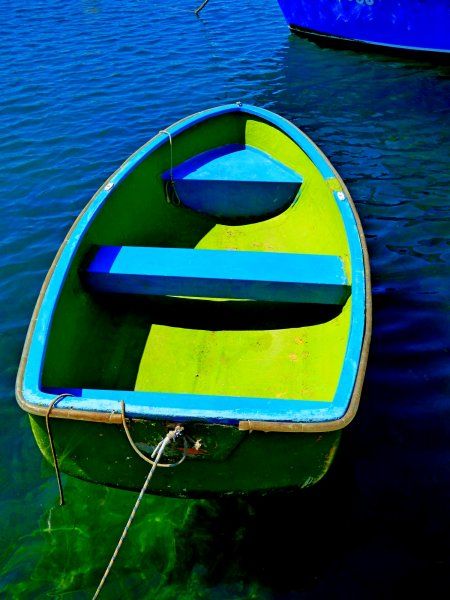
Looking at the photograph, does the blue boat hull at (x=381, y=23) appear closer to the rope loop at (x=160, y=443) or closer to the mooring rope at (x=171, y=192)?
the mooring rope at (x=171, y=192)

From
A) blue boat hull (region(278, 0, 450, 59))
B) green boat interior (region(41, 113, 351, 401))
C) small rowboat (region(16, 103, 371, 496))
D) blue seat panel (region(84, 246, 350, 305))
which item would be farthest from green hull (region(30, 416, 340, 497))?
blue boat hull (region(278, 0, 450, 59))

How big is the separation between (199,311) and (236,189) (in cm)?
199

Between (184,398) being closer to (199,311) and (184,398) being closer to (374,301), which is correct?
(199,311)

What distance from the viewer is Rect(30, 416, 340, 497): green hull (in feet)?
10.2

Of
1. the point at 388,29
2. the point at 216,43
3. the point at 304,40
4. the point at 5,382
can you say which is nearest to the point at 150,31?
the point at 216,43

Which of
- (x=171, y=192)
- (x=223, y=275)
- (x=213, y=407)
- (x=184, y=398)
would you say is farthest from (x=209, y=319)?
(x=171, y=192)

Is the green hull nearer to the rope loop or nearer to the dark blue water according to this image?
the rope loop

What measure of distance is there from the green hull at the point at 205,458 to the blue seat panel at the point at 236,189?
3.94 meters

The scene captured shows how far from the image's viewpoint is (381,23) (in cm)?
1271

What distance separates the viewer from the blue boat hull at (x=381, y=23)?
39.0 feet

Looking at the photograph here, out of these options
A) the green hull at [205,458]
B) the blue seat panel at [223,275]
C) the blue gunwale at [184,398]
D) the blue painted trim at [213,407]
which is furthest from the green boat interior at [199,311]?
the blue painted trim at [213,407]

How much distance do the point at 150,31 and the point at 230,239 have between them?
39.0 feet

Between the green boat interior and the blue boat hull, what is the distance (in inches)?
323

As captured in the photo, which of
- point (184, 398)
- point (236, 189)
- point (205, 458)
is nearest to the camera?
point (205, 458)
